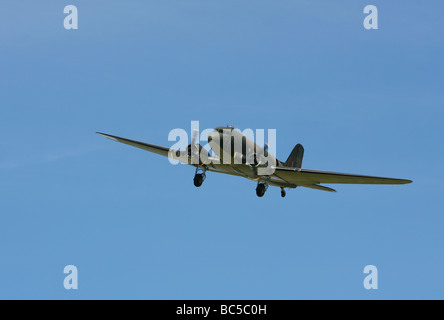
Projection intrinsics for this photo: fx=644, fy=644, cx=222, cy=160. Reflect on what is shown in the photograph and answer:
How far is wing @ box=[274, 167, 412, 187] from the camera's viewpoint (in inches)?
1723

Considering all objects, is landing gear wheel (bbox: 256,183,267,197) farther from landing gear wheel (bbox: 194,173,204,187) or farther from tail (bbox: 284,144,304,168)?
tail (bbox: 284,144,304,168)

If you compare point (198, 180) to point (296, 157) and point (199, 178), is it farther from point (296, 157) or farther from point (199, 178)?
point (296, 157)

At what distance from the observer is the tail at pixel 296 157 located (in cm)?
5675

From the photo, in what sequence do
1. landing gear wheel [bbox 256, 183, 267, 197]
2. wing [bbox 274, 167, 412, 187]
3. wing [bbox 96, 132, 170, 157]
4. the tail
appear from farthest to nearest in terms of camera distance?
the tail → wing [bbox 96, 132, 170, 157] → landing gear wheel [bbox 256, 183, 267, 197] → wing [bbox 274, 167, 412, 187]

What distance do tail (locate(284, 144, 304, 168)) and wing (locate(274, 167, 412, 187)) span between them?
19.4ft

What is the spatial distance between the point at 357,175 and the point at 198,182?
39.1 feet

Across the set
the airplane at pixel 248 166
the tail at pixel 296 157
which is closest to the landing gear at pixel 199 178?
the airplane at pixel 248 166

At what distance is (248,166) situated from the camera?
48.0 m

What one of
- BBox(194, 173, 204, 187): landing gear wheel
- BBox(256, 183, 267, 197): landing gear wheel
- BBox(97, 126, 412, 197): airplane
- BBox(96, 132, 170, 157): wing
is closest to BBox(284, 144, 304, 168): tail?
BBox(97, 126, 412, 197): airplane

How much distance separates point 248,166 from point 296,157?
33.6ft

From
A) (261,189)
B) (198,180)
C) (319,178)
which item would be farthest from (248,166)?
(319,178)

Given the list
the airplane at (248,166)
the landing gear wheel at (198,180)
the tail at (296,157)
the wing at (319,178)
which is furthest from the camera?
the tail at (296,157)

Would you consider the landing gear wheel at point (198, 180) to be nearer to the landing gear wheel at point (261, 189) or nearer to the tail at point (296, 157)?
the landing gear wheel at point (261, 189)

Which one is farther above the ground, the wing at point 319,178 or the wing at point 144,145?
the wing at point 144,145
